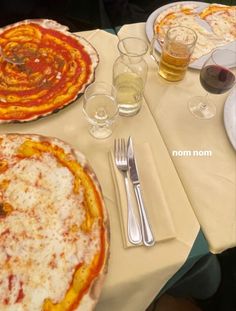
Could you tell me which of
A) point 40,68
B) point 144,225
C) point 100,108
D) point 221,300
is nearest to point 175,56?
point 100,108

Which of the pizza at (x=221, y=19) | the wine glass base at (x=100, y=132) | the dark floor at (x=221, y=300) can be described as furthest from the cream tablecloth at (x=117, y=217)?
the dark floor at (x=221, y=300)

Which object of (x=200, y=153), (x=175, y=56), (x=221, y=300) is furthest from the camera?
(x=221, y=300)

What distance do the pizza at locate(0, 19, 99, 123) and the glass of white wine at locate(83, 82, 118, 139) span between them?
43 millimetres

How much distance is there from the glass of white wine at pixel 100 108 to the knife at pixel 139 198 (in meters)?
0.07

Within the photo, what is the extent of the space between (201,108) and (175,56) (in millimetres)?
160

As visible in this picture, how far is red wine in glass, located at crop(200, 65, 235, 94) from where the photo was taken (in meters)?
0.84

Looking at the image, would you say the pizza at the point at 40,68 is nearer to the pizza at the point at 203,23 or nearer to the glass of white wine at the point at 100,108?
the glass of white wine at the point at 100,108

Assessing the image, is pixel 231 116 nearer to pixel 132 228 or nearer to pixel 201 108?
pixel 201 108

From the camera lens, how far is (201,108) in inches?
35.8

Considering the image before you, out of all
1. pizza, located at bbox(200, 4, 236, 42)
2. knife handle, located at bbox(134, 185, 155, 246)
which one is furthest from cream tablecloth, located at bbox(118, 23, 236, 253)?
pizza, located at bbox(200, 4, 236, 42)

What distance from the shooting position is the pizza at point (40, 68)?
0.88 m

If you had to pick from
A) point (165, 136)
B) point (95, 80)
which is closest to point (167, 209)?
point (165, 136)

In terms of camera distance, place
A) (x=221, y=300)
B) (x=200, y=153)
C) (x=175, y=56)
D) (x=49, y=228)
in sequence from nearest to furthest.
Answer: (x=49, y=228) → (x=200, y=153) → (x=175, y=56) → (x=221, y=300)

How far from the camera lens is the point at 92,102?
34.5 inches
